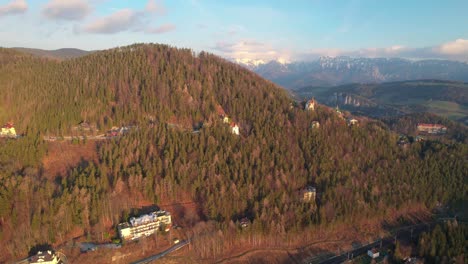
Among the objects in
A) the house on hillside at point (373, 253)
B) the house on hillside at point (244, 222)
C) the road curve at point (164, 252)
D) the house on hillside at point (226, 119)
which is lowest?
the house on hillside at point (373, 253)

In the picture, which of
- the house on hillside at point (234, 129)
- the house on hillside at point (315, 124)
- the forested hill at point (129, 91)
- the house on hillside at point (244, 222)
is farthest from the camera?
the forested hill at point (129, 91)

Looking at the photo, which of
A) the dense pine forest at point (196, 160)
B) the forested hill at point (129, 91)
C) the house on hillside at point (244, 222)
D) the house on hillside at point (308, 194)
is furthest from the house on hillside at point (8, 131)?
the house on hillside at point (308, 194)

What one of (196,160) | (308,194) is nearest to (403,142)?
(308,194)

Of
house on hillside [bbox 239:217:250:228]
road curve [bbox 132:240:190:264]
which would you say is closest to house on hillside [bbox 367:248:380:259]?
house on hillside [bbox 239:217:250:228]

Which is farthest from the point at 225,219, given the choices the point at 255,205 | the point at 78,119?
the point at 78,119

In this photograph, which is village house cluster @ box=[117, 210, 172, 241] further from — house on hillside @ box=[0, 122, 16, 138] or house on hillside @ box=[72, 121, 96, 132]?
house on hillside @ box=[0, 122, 16, 138]

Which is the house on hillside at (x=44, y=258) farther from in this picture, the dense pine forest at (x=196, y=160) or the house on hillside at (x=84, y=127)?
the house on hillside at (x=84, y=127)

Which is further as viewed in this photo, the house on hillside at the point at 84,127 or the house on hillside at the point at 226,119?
the house on hillside at the point at 226,119
